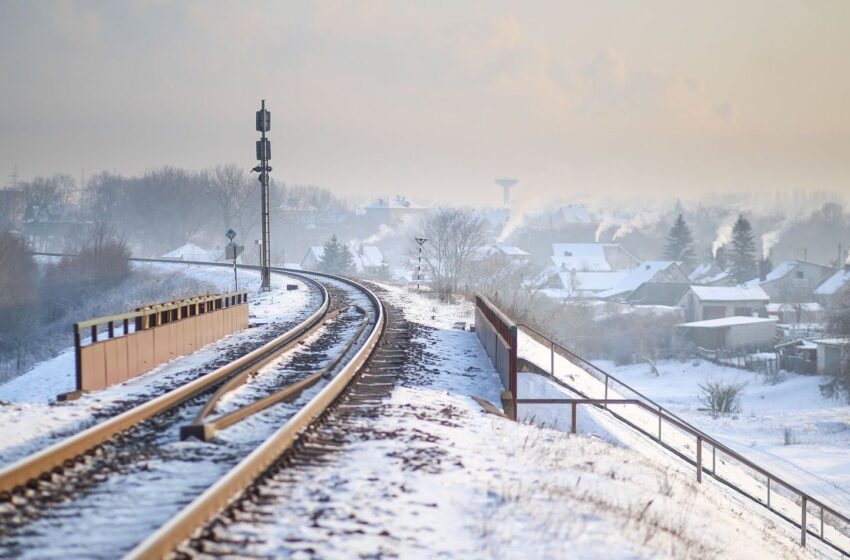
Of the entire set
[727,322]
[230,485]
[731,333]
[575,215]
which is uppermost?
[575,215]

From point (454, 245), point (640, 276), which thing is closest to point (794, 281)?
point (640, 276)

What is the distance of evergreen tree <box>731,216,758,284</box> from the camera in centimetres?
11500

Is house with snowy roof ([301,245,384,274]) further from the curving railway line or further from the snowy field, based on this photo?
the curving railway line

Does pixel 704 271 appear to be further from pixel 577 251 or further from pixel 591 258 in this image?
pixel 577 251

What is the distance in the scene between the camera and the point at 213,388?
38.2 ft

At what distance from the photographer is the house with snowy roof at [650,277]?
9888 centimetres

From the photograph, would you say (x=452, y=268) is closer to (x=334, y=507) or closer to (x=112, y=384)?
(x=112, y=384)

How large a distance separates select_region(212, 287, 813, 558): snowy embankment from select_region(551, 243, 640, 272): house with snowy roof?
378 ft

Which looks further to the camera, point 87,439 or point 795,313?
point 795,313

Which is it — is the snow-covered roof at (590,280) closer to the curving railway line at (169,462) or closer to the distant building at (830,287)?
the distant building at (830,287)

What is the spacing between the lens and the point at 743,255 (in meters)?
116

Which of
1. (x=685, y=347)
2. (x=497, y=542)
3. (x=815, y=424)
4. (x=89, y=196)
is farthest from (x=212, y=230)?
(x=497, y=542)

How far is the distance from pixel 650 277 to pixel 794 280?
21.0m

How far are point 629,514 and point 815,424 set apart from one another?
4124 centimetres
